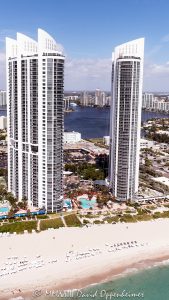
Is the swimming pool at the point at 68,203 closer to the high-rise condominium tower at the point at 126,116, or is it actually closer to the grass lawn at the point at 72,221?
the grass lawn at the point at 72,221

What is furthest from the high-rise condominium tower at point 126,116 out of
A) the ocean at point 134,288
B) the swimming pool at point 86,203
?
the ocean at point 134,288

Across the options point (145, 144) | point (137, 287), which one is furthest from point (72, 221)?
point (145, 144)

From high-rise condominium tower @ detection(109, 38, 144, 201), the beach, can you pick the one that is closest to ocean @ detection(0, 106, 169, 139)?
high-rise condominium tower @ detection(109, 38, 144, 201)

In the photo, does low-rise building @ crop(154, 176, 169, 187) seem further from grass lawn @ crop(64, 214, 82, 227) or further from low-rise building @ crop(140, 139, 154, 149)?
low-rise building @ crop(140, 139, 154, 149)

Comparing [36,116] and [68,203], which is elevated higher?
[36,116]

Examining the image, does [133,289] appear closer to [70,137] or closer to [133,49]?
[133,49]

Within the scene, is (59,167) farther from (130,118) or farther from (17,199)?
(130,118)
